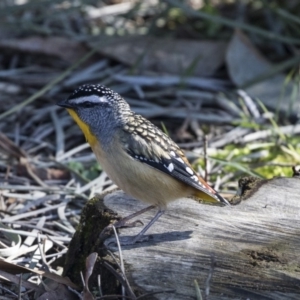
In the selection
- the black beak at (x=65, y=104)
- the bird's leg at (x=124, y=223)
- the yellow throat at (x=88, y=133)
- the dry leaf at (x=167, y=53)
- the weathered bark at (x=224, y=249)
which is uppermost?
the black beak at (x=65, y=104)

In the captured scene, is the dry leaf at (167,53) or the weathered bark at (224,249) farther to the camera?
the dry leaf at (167,53)

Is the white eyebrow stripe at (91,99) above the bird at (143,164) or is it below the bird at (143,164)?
above

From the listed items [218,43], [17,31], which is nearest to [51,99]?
[17,31]

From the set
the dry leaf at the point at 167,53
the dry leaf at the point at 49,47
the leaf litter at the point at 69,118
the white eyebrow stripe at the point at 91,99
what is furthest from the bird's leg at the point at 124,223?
the dry leaf at the point at 49,47

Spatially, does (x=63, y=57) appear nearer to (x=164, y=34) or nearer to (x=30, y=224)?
(x=164, y=34)

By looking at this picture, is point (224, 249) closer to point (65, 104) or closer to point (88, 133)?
point (88, 133)

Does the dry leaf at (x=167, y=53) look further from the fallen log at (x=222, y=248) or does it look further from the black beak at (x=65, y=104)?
the fallen log at (x=222, y=248)

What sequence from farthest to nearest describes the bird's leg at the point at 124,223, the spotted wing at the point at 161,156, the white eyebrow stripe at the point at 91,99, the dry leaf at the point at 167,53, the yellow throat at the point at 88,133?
the dry leaf at the point at 167,53
the white eyebrow stripe at the point at 91,99
the yellow throat at the point at 88,133
the spotted wing at the point at 161,156
the bird's leg at the point at 124,223

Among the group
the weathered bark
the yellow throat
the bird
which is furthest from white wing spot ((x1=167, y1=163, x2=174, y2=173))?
the yellow throat

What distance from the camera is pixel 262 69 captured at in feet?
26.1

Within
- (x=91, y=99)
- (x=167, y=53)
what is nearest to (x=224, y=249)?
(x=91, y=99)

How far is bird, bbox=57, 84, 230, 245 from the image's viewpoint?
439 cm

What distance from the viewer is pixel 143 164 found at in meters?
4.44

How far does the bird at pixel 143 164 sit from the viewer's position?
4.39 m
